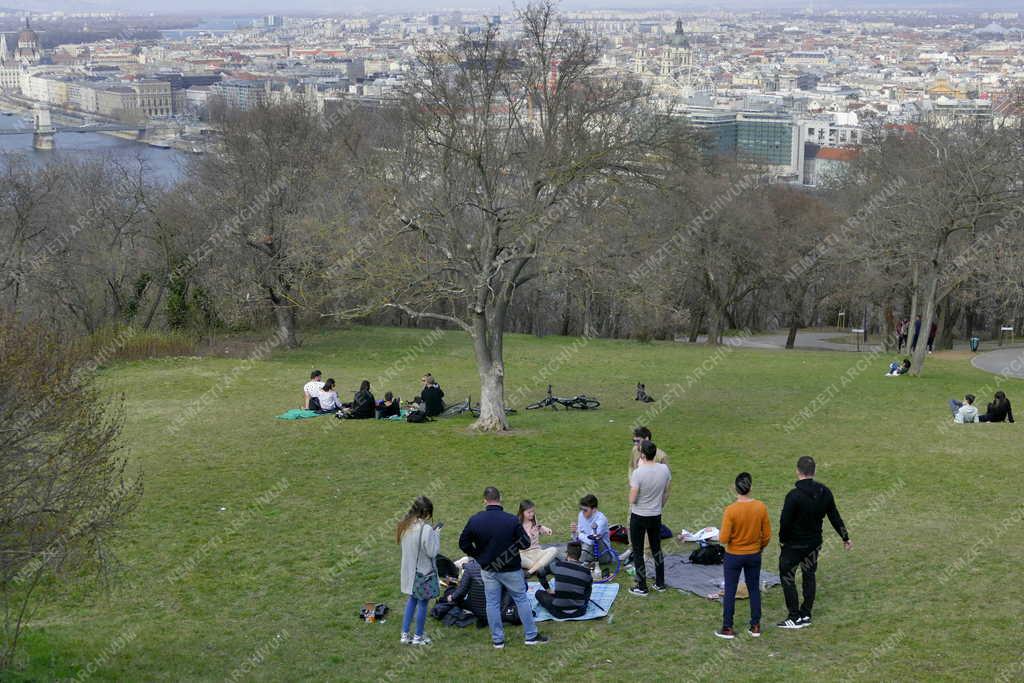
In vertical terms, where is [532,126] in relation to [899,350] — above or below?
above

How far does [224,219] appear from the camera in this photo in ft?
115

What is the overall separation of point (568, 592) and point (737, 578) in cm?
180

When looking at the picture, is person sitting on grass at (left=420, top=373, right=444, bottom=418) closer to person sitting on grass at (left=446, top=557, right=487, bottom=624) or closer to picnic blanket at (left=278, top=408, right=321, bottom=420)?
picnic blanket at (left=278, top=408, right=321, bottom=420)

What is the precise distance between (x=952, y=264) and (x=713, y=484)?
20.0 m

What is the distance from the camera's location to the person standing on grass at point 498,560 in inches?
413

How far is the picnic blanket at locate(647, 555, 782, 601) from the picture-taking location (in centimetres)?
1193

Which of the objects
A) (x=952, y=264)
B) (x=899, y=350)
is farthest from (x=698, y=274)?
(x=952, y=264)

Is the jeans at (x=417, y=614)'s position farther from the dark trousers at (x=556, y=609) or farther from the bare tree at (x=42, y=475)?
the bare tree at (x=42, y=475)

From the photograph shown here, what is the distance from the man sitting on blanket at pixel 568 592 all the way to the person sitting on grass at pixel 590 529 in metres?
1.04

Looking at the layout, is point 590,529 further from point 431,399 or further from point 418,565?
point 431,399

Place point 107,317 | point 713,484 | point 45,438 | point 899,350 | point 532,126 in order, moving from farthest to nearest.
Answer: point 899,350 < point 107,317 < point 532,126 < point 713,484 < point 45,438

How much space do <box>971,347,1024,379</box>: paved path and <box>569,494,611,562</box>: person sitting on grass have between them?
24.3 meters

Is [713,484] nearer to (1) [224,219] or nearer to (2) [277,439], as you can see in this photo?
(2) [277,439]

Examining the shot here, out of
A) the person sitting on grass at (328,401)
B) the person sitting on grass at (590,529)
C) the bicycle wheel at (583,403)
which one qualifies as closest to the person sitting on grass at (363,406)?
the person sitting on grass at (328,401)
